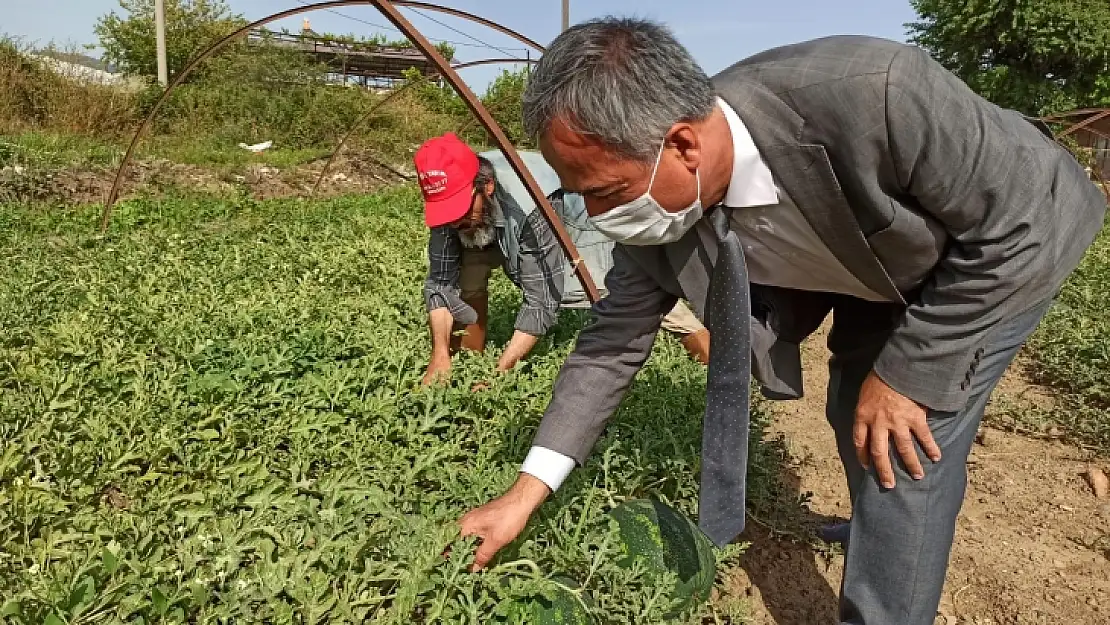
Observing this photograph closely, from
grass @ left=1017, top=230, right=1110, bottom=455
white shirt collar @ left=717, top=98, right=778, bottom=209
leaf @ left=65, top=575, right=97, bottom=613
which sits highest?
white shirt collar @ left=717, top=98, right=778, bottom=209

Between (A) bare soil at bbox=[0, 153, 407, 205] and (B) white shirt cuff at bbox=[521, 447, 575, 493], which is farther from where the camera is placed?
(A) bare soil at bbox=[0, 153, 407, 205]

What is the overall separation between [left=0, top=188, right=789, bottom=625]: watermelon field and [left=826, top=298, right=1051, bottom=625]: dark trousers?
505 millimetres

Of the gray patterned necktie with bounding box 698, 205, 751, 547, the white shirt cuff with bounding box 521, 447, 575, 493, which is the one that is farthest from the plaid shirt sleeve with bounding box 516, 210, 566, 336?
the gray patterned necktie with bounding box 698, 205, 751, 547

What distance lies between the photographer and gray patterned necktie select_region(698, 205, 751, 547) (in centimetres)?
174

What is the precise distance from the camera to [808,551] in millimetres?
3092

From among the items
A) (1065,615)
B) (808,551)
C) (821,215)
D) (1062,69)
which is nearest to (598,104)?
(821,215)

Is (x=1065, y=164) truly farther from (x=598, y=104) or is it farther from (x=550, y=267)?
(x=550, y=267)

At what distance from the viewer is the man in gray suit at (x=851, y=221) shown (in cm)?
148

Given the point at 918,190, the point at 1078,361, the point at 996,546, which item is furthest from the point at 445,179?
the point at 1078,361

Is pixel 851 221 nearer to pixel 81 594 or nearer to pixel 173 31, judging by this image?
pixel 81 594

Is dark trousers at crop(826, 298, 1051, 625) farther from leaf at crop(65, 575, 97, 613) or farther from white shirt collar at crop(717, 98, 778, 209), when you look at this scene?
leaf at crop(65, 575, 97, 613)

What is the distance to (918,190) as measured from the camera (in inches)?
60.2

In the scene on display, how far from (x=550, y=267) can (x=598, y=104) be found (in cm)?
245

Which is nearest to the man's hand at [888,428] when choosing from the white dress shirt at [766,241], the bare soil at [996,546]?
the white dress shirt at [766,241]
